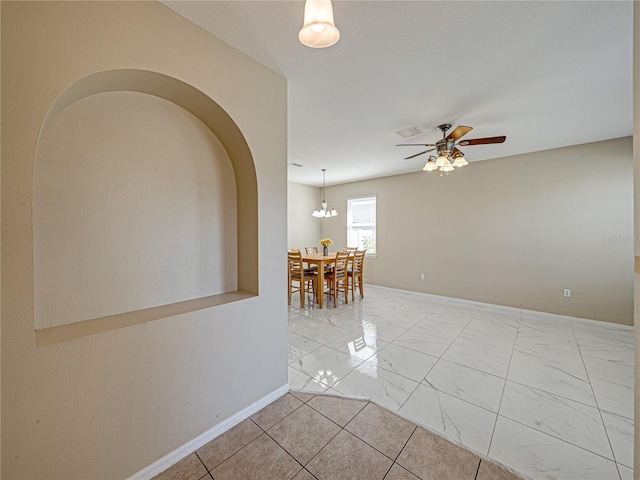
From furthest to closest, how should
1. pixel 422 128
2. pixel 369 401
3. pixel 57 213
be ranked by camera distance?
1. pixel 422 128
2. pixel 369 401
3. pixel 57 213

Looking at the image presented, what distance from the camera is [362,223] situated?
19.7 feet

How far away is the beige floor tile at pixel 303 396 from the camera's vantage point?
1.93 m

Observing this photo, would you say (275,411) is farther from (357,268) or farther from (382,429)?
(357,268)

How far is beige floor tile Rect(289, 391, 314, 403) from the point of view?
1929mm

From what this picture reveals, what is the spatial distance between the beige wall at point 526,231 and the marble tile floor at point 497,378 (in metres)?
0.47

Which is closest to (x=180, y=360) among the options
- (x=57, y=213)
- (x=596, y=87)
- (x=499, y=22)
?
(x=57, y=213)

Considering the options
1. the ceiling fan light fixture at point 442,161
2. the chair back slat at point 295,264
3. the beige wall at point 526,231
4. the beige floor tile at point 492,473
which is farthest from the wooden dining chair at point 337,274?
the beige floor tile at point 492,473

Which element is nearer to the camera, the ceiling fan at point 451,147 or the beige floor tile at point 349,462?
the beige floor tile at point 349,462

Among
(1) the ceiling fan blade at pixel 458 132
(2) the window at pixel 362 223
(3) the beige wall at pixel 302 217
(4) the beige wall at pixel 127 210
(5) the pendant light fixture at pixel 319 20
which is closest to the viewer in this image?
(5) the pendant light fixture at pixel 319 20

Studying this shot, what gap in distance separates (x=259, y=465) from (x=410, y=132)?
3.50 metres

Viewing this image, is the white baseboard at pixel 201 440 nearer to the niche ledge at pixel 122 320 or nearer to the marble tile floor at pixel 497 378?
the marble tile floor at pixel 497 378

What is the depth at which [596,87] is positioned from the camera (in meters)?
2.14

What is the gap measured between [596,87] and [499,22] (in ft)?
4.92

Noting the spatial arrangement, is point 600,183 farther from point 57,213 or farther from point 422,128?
point 57,213
